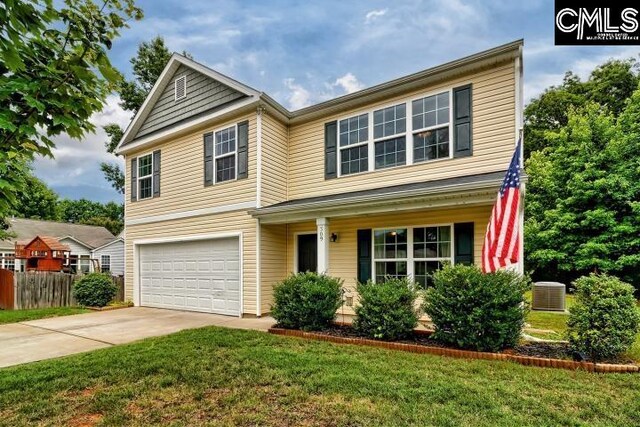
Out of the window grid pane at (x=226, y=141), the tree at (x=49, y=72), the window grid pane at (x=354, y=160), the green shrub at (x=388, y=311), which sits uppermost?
the window grid pane at (x=226, y=141)

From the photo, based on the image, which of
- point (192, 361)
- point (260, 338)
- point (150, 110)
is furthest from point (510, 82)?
point (150, 110)

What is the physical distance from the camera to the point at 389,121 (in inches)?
356

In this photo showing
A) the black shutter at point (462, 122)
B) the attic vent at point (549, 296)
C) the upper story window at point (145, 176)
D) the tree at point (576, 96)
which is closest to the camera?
the black shutter at point (462, 122)

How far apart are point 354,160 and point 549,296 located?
6.57 metres

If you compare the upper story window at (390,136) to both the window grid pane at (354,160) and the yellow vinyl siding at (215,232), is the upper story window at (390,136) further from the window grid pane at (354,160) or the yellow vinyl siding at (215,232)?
the yellow vinyl siding at (215,232)

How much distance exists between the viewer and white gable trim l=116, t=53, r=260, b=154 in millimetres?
9836

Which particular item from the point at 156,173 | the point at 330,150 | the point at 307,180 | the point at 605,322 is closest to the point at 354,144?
the point at 330,150

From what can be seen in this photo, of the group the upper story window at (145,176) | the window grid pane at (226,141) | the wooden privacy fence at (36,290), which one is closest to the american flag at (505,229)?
the window grid pane at (226,141)

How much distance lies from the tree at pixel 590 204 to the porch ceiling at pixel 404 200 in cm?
975

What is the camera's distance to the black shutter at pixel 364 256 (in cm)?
898

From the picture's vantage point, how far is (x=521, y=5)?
913 centimetres

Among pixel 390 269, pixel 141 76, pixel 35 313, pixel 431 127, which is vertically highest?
pixel 141 76

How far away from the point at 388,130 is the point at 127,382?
7485 millimetres

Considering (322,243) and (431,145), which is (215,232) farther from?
(431,145)
